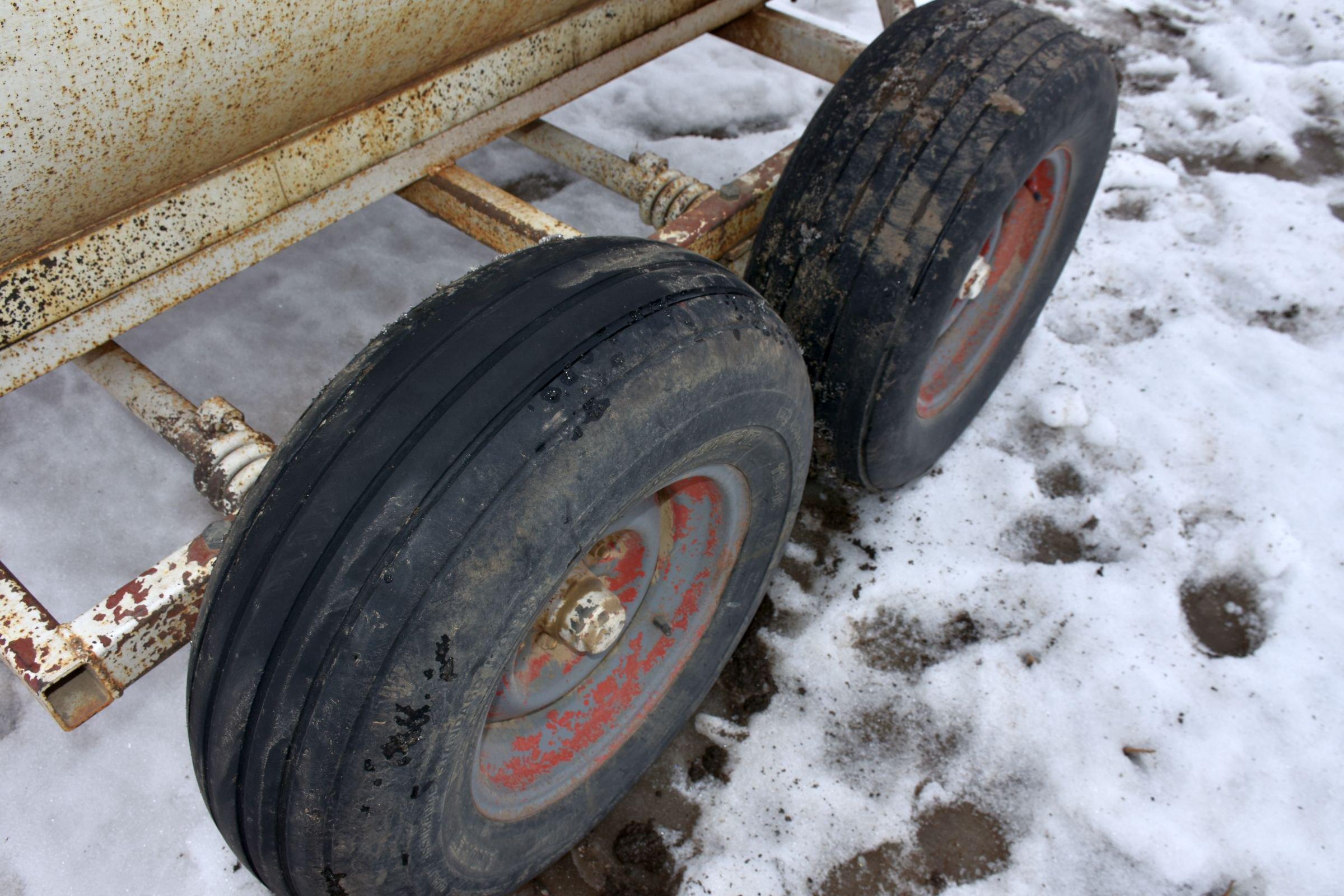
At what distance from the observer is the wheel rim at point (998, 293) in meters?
2.22

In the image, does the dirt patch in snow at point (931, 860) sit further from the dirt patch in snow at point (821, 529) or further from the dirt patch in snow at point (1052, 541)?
the dirt patch in snow at point (1052, 541)

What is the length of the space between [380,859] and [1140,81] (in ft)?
13.5

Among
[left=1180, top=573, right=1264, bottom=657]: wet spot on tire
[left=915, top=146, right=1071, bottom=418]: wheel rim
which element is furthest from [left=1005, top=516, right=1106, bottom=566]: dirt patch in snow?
[left=915, top=146, right=1071, bottom=418]: wheel rim

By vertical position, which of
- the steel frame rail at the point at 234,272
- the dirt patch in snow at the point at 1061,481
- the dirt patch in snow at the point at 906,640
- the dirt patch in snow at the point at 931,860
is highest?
the steel frame rail at the point at 234,272

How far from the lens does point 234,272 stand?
1.84 m

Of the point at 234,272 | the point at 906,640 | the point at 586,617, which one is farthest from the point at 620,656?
the point at 234,272

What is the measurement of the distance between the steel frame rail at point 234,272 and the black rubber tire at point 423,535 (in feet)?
0.78

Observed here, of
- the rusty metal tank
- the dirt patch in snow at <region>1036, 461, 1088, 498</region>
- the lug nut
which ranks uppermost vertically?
the rusty metal tank

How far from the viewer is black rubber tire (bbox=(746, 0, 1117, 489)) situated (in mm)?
1703

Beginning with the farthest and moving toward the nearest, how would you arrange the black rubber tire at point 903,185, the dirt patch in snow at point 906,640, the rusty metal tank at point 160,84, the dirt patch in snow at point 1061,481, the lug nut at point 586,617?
the dirt patch in snow at point 1061,481
the dirt patch in snow at point 906,640
the black rubber tire at point 903,185
the lug nut at point 586,617
the rusty metal tank at point 160,84

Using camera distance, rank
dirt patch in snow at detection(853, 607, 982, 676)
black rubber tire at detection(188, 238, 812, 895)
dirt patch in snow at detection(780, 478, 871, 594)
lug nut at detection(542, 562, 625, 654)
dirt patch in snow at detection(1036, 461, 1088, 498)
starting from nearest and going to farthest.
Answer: black rubber tire at detection(188, 238, 812, 895), lug nut at detection(542, 562, 625, 654), dirt patch in snow at detection(853, 607, 982, 676), dirt patch in snow at detection(780, 478, 871, 594), dirt patch in snow at detection(1036, 461, 1088, 498)

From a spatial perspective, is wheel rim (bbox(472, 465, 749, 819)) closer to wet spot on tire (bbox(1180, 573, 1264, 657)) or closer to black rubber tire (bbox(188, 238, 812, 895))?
black rubber tire (bbox(188, 238, 812, 895))

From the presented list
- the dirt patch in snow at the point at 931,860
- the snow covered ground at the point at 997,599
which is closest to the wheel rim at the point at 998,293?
the snow covered ground at the point at 997,599

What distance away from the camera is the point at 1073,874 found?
1.76 metres
